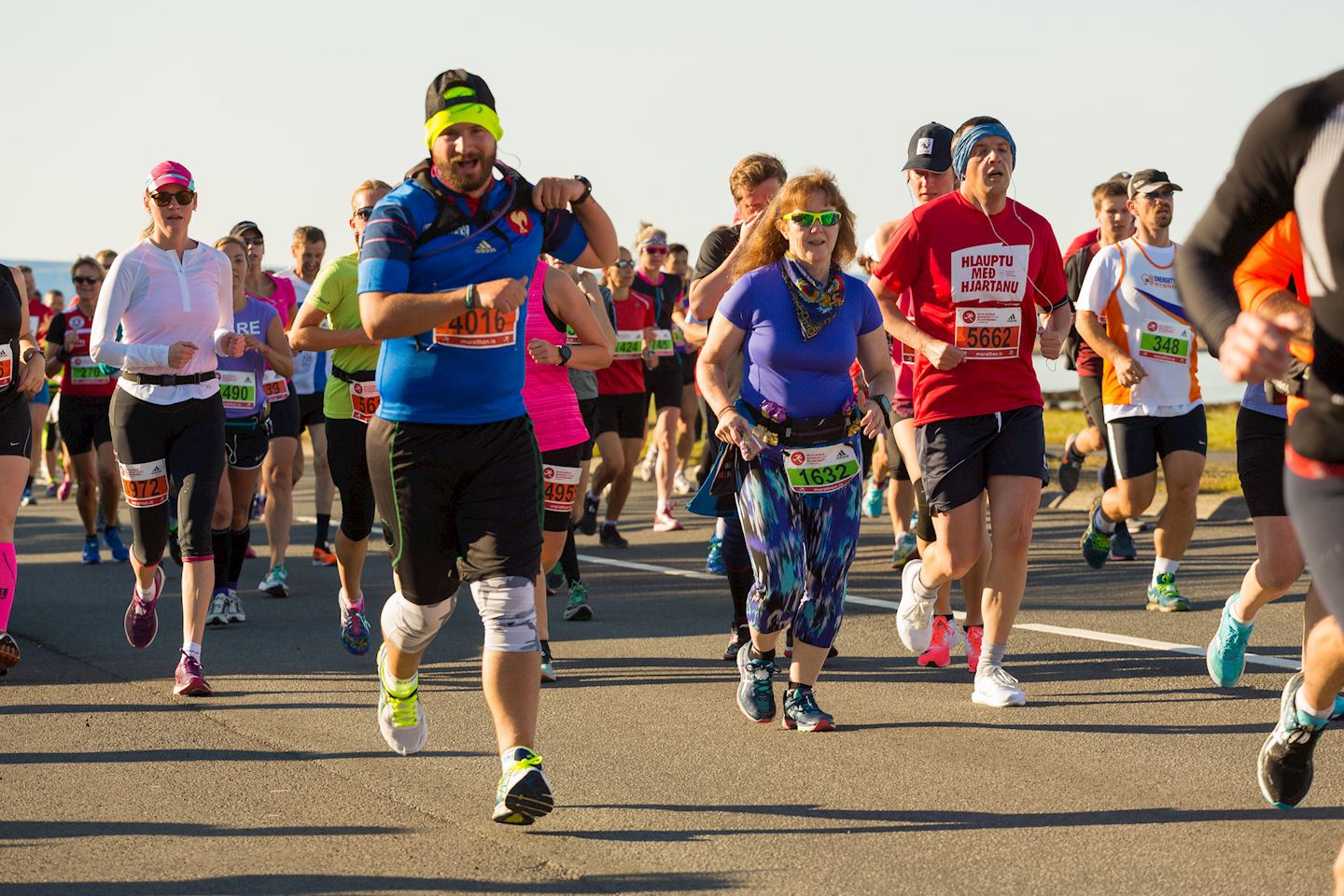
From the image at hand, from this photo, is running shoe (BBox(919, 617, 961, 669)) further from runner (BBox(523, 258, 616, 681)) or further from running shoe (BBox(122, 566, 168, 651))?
running shoe (BBox(122, 566, 168, 651))

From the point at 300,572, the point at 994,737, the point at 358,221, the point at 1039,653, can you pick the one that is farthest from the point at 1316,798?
the point at 300,572

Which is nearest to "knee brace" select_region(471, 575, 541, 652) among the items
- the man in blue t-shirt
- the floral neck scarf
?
the man in blue t-shirt

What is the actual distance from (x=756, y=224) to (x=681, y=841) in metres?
2.78

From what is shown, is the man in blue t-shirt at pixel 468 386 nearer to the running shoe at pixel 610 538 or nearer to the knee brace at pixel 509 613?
the knee brace at pixel 509 613

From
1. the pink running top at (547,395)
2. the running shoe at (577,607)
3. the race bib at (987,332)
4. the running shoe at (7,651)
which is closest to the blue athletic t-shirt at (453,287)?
the pink running top at (547,395)

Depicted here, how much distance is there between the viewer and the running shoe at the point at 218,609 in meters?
9.42

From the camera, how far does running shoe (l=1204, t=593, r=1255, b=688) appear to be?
675 cm

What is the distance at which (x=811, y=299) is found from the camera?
6.57 meters

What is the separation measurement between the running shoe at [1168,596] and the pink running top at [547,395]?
3.36 metres

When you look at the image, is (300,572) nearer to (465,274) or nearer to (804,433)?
(804,433)

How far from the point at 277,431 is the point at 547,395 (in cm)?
439

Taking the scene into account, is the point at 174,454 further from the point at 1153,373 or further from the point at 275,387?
the point at 1153,373

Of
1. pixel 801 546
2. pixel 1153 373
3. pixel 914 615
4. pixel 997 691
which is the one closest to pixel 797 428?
pixel 801 546

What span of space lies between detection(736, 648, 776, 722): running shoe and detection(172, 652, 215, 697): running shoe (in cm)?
237
